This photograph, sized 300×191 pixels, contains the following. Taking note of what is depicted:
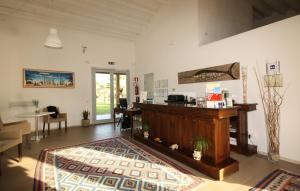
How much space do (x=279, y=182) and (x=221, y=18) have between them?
5.01m

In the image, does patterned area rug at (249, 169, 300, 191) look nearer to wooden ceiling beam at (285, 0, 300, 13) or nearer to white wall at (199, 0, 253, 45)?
white wall at (199, 0, 253, 45)

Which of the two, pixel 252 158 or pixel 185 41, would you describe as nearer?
pixel 252 158

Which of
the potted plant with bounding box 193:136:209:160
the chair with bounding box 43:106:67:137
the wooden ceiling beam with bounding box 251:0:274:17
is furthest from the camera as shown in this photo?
the wooden ceiling beam with bounding box 251:0:274:17

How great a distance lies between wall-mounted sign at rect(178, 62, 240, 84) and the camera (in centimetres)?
428

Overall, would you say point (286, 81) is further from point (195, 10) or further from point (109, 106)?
point (109, 106)

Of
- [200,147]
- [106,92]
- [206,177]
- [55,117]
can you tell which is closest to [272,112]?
[200,147]

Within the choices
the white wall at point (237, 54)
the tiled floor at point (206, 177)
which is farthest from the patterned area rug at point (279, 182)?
the white wall at point (237, 54)

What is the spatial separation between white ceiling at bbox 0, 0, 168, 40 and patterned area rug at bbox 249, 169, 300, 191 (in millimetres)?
6023

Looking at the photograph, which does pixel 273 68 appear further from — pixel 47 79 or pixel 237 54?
pixel 47 79

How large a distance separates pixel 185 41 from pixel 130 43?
3.44 m

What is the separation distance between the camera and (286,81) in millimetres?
3395

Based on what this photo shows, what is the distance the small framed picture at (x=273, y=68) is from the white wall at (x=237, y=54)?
7cm

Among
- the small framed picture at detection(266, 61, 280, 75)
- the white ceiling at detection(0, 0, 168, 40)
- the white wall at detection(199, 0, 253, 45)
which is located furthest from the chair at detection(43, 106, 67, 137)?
the small framed picture at detection(266, 61, 280, 75)

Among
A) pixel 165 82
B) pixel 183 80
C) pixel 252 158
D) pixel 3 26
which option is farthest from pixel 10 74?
pixel 252 158
